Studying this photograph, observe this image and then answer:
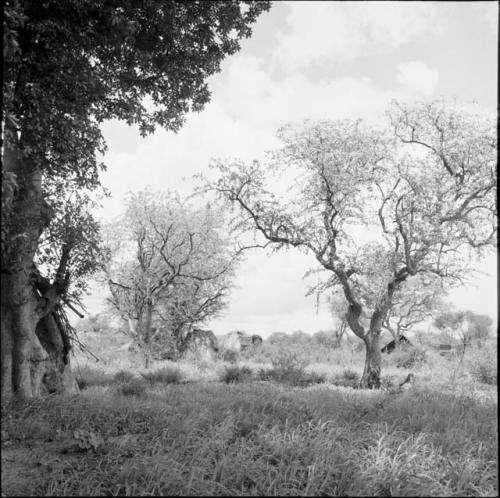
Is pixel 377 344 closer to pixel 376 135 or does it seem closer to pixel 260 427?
pixel 376 135

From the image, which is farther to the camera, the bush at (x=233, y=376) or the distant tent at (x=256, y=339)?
the distant tent at (x=256, y=339)

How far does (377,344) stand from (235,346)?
21.1 meters

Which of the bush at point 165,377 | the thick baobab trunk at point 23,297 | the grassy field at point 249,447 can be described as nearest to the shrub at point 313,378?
the bush at point 165,377

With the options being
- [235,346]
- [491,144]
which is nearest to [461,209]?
[491,144]

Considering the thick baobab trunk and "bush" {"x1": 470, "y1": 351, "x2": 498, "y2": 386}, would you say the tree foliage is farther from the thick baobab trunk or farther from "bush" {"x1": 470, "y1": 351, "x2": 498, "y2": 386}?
the thick baobab trunk

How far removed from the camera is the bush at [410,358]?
29.0 m

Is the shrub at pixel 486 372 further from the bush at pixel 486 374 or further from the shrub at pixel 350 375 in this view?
the shrub at pixel 350 375

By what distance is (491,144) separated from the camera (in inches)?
714

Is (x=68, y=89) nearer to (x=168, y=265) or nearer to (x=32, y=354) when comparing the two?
(x=32, y=354)

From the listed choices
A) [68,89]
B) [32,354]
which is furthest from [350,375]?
[68,89]

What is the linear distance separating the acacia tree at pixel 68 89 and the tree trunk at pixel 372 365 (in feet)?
40.1

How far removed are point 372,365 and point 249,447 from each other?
13.4 metres

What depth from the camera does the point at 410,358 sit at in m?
29.9

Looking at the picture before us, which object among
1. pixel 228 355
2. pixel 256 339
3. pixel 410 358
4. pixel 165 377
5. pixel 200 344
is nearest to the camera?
pixel 165 377
